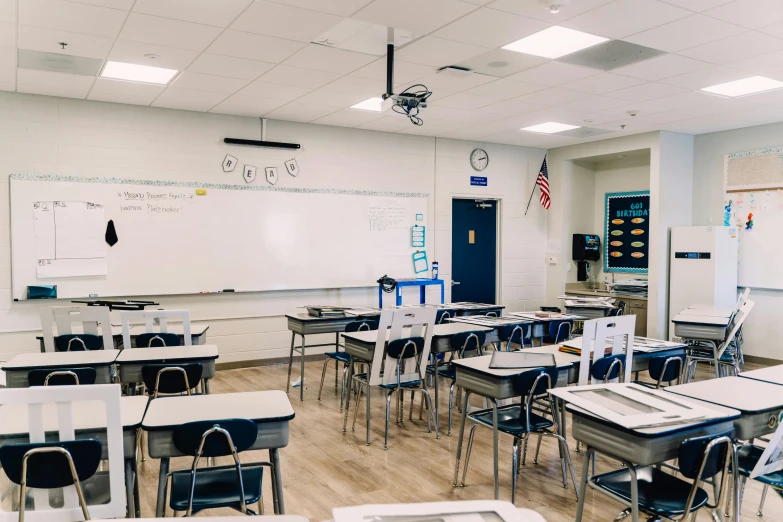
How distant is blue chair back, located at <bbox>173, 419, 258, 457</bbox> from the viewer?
2285 millimetres

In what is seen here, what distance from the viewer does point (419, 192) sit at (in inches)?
321

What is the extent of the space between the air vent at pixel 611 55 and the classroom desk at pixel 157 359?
3519 mm

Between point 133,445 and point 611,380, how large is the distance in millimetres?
2948

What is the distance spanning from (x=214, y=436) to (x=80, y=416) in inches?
22.9

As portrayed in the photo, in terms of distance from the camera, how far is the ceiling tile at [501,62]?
15.2 ft

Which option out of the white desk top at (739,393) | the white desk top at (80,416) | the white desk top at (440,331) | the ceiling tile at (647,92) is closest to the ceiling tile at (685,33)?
the ceiling tile at (647,92)

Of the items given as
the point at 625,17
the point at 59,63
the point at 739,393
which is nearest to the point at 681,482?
the point at 739,393

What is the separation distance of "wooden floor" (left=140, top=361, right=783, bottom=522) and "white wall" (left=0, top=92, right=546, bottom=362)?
2.27 meters

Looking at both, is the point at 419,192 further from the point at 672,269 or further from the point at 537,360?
the point at 537,360

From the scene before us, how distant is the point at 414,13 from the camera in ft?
12.4

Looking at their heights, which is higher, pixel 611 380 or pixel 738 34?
pixel 738 34

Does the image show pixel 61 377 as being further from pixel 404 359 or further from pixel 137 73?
pixel 137 73

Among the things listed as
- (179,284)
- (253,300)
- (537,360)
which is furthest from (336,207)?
(537,360)

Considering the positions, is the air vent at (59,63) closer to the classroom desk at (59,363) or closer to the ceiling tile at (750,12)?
the classroom desk at (59,363)
